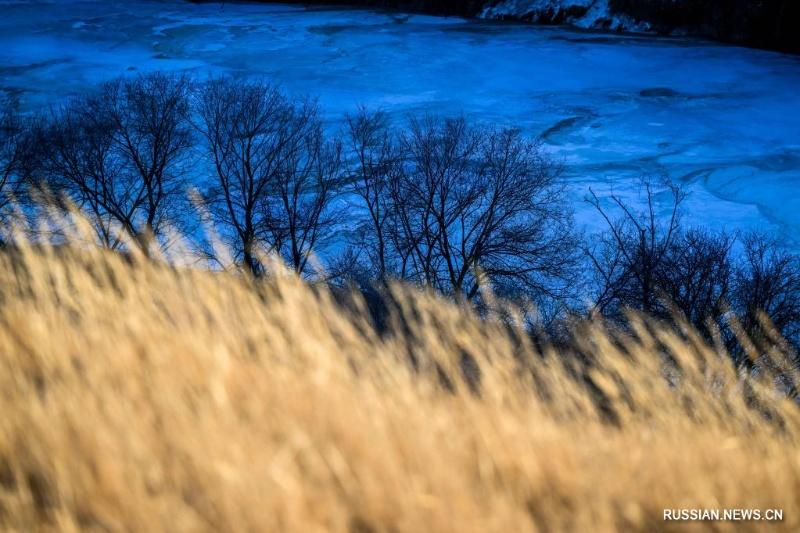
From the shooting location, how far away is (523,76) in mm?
30375

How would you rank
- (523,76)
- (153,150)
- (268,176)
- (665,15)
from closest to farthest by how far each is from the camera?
(268,176) < (153,150) < (523,76) < (665,15)

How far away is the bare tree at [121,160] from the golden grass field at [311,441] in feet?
50.8

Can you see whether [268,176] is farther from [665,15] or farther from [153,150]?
A: [665,15]

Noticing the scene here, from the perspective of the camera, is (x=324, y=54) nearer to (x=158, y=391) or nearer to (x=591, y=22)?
(x=591, y=22)

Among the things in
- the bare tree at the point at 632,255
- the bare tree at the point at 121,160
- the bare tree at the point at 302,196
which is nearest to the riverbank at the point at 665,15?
the bare tree at the point at 632,255

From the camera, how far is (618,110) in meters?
26.5

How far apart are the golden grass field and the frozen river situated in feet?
59.3

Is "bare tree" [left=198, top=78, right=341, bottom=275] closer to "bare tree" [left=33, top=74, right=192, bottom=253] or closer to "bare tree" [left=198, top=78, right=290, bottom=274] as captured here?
"bare tree" [left=198, top=78, right=290, bottom=274]

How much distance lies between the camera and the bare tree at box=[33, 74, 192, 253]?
17.8 meters

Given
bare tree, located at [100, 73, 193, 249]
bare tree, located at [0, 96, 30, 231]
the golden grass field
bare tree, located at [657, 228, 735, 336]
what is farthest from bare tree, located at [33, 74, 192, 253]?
the golden grass field

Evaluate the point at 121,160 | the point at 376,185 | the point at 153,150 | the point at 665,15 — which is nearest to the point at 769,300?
the point at 376,185

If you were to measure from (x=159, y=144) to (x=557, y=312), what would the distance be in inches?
500

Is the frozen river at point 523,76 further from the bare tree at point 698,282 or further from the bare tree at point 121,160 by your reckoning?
the bare tree at point 121,160

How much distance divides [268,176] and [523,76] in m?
16.0
